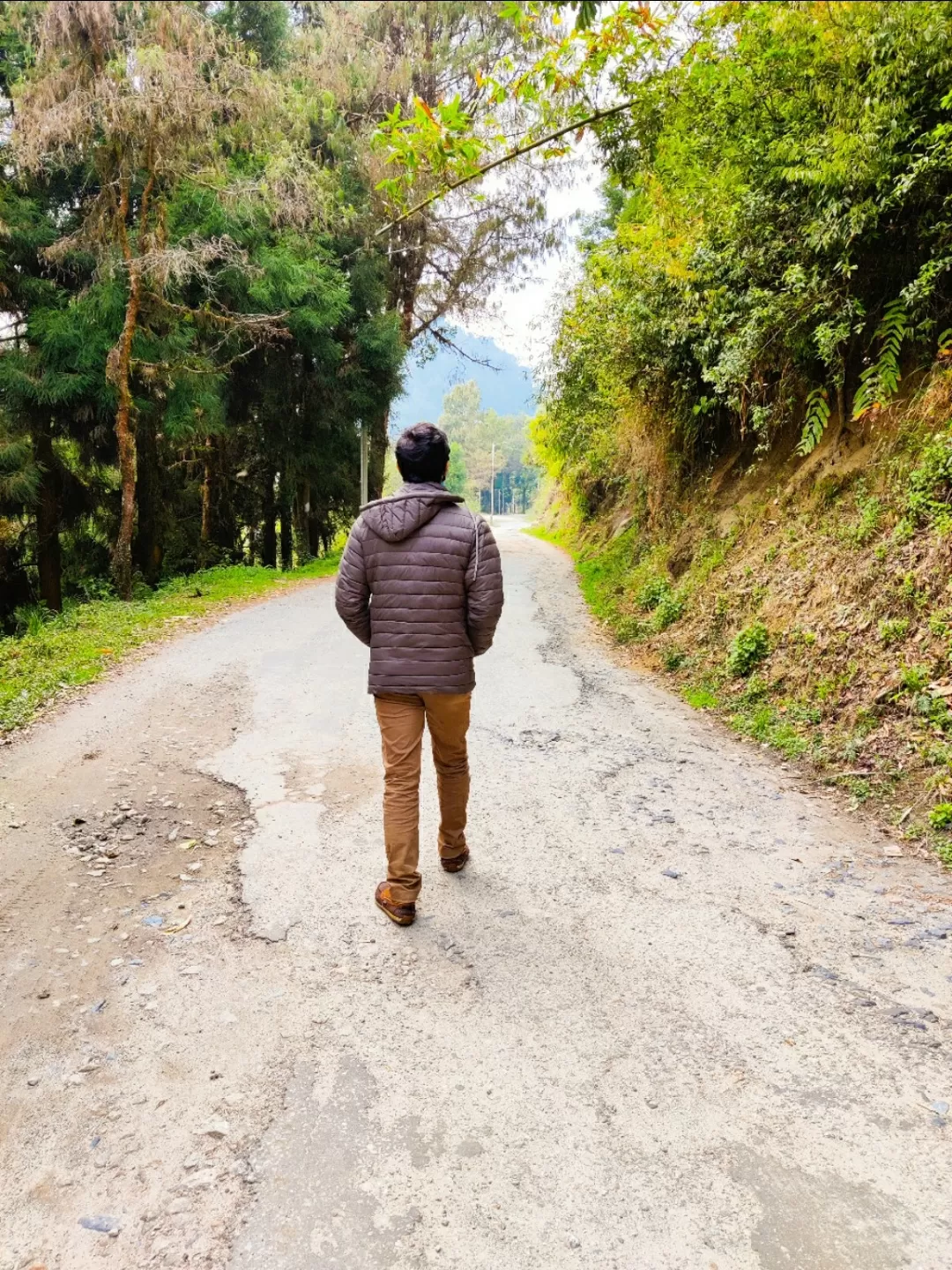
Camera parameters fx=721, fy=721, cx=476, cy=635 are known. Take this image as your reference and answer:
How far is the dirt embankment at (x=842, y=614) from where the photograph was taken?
4551 mm

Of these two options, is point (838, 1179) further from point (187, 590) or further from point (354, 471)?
point (354, 471)

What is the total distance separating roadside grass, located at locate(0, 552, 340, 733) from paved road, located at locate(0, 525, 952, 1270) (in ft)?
7.56

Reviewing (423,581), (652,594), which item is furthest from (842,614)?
(652,594)

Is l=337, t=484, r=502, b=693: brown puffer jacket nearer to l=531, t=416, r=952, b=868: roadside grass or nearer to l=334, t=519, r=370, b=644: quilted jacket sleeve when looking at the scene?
l=334, t=519, r=370, b=644: quilted jacket sleeve

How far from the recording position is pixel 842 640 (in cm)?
547

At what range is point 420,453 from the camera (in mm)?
3232

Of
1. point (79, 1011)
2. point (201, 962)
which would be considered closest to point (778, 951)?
point (201, 962)

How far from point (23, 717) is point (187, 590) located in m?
7.75

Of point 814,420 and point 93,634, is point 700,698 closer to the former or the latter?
point 814,420

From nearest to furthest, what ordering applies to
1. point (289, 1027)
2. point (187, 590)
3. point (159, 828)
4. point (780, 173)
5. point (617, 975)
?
point (289, 1027), point (617, 975), point (159, 828), point (780, 173), point (187, 590)

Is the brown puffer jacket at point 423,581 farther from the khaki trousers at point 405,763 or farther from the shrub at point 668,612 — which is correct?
the shrub at point 668,612

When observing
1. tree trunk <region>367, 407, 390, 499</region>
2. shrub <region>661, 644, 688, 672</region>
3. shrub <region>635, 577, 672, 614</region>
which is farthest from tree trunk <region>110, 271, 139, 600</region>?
shrub <region>661, 644, 688, 672</region>

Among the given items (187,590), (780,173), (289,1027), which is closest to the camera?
(289,1027)

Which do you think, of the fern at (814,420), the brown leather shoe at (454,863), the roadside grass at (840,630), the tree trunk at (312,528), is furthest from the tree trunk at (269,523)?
the brown leather shoe at (454,863)
